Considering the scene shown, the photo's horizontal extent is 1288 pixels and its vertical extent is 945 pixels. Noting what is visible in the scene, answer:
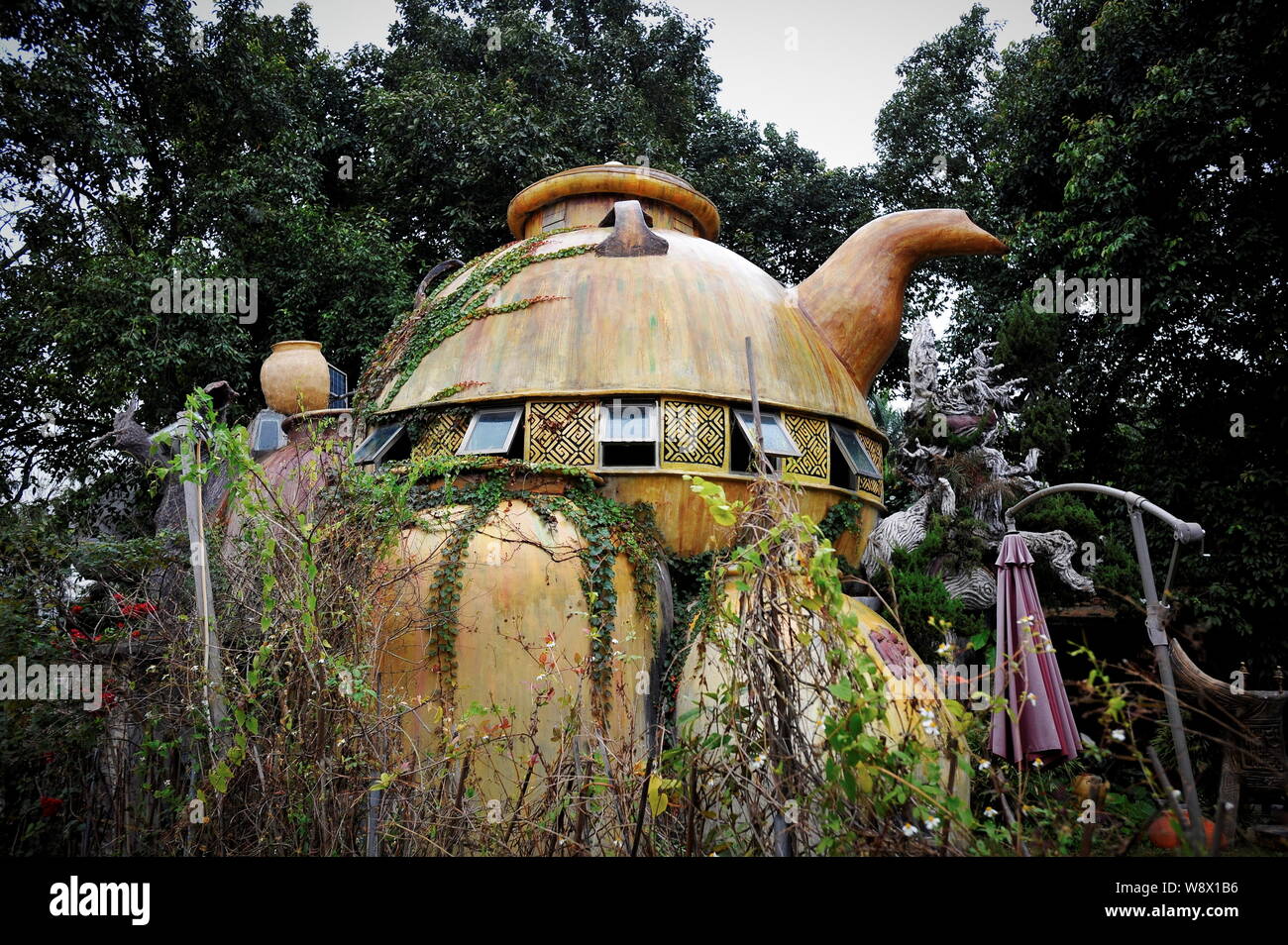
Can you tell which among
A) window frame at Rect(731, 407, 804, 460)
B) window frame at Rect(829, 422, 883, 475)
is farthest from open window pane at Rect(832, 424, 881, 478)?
window frame at Rect(731, 407, 804, 460)

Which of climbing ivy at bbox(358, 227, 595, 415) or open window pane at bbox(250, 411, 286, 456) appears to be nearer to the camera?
climbing ivy at bbox(358, 227, 595, 415)

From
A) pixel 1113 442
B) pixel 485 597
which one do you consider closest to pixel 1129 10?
pixel 1113 442

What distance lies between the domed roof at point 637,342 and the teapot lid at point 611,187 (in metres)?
1.38

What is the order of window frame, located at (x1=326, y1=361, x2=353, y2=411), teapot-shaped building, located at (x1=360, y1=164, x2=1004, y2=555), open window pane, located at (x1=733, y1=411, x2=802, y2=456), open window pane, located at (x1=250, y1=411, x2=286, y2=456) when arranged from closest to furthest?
teapot-shaped building, located at (x1=360, y1=164, x2=1004, y2=555) < open window pane, located at (x1=733, y1=411, x2=802, y2=456) < open window pane, located at (x1=250, y1=411, x2=286, y2=456) < window frame, located at (x1=326, y1=361, x2=353, y2=411)

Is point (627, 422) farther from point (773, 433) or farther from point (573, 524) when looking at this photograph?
point (773, 433)

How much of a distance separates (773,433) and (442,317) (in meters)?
3.54

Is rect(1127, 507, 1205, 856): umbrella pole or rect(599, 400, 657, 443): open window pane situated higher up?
rect(599, 400, 657, 443): open window pane

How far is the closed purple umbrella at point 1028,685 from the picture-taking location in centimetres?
654

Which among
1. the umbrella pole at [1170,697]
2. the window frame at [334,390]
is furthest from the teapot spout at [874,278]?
the window frame at [334,390]

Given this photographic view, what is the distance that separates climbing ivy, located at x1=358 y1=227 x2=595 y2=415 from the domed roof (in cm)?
8

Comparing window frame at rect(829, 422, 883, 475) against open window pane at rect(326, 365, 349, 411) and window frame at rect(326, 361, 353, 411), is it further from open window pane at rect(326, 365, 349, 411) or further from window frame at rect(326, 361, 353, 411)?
open window pane at rect(326, 365, 349, 411)

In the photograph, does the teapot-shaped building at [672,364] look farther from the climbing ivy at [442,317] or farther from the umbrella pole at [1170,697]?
the umbrella pole at [1170,697]

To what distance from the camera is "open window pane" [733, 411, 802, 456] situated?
28.3ft
